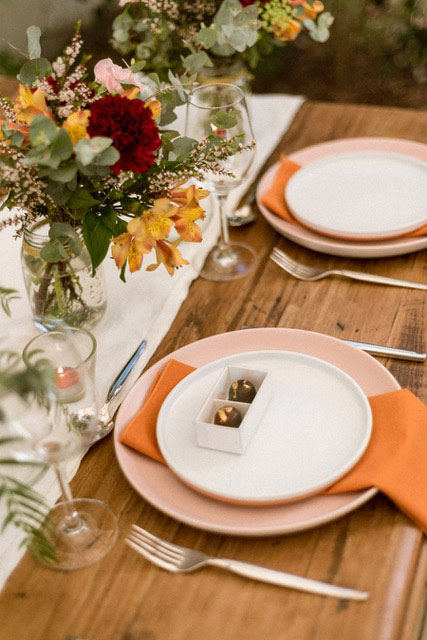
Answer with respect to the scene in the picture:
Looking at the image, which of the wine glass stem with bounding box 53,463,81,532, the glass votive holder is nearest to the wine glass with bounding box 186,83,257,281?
the glass votive holder

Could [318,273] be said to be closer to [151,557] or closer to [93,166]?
[93,166]

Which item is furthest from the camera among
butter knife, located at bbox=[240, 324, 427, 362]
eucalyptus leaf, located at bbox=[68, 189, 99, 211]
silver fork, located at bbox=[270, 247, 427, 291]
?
silver fork, located at bbox=[270, 247, 427, 291]

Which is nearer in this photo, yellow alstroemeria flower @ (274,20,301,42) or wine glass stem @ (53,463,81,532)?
wine glass stem @ (53,463,81,532)

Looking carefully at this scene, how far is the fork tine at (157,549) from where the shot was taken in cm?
78

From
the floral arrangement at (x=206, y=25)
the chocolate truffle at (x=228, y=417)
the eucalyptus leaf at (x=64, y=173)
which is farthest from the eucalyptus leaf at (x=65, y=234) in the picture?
the floral arrangement at (x=206, y=25)

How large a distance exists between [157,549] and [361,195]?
0.82 meters

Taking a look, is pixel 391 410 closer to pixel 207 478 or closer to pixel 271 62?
pixel 207 478

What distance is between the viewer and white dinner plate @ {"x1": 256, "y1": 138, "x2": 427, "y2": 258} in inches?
47.3

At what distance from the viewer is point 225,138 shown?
1.17 m

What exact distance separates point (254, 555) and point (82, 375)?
29 centimetres

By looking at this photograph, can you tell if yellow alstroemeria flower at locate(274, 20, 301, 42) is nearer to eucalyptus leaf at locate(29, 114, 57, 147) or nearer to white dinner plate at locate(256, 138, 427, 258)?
white dinner plate at locate(256, 138, 427, 258)

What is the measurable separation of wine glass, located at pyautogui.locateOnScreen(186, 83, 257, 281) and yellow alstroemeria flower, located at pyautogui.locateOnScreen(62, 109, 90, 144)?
0.78ft

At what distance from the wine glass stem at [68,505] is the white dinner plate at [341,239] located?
645 millimetres

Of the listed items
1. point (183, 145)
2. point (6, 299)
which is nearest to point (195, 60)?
point (183, 145)
